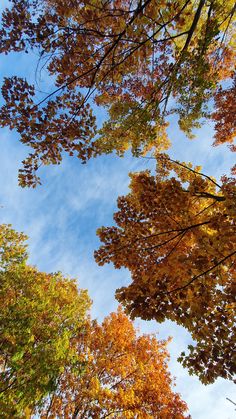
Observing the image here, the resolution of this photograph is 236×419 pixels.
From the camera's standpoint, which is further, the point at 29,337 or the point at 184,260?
the point at 29,337

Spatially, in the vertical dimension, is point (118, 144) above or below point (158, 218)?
above

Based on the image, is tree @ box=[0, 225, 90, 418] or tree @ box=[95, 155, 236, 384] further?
tree @ box=[0, 225, 90, 418]

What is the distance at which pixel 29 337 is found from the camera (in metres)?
7.50

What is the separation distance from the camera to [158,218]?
5.58 m

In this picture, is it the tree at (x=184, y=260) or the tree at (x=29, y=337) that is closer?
the tree at (x=184, y=260)

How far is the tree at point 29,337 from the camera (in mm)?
6730

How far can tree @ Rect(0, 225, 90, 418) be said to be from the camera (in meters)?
6.73

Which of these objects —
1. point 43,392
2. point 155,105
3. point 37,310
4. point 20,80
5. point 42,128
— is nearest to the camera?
point 20,80

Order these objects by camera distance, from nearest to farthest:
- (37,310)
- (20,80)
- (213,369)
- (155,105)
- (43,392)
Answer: (213,369) → (20,80) → (155,105) → (43,392) → (37,310)

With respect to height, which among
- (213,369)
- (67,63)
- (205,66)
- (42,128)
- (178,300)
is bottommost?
(213,369)

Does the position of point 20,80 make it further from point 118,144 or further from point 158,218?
point 158,218

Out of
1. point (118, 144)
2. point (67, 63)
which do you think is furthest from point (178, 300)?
point (67, 63)

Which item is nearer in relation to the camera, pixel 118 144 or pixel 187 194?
pixel 187 194

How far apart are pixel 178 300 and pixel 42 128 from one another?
4161 mm
